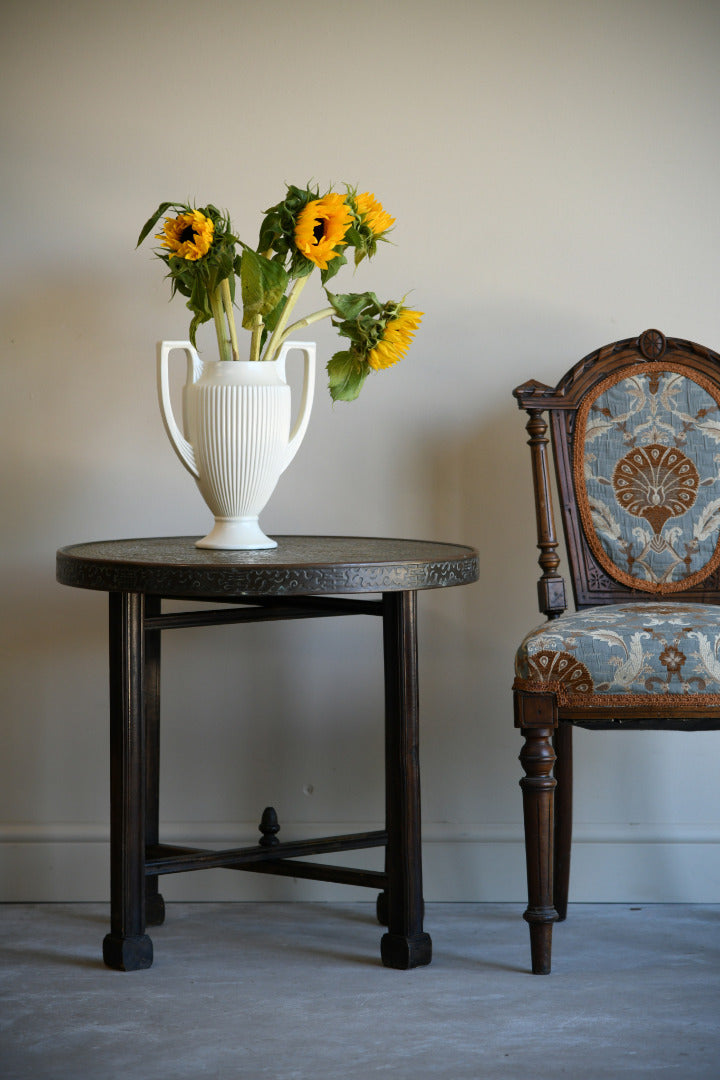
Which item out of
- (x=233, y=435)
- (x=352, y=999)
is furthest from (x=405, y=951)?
(x=233, y=435)

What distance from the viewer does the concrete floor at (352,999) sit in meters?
1.55

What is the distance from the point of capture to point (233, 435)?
6.21 feet

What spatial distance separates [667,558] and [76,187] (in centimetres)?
142

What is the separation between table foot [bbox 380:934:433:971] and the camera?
6.22 feet

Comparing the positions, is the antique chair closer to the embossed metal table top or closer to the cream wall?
the cream wall

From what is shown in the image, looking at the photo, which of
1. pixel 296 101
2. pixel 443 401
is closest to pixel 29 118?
pixel 296 101

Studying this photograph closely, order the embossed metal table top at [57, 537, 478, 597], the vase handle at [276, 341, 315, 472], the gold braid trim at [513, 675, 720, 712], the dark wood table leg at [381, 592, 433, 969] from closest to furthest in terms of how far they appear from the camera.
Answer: the embossed metal table top at [57, 537, 478, 597], the gold braid trim at [513, 675, 720, 712], the dark wood table leg at [381, 592, 433, 969], the vase handle at [276, 341, 315, 472]

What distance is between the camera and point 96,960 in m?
1.94

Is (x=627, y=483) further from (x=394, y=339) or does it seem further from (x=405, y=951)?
(x=405, y=951)

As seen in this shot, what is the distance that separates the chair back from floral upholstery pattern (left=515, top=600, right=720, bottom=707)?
0.32 m

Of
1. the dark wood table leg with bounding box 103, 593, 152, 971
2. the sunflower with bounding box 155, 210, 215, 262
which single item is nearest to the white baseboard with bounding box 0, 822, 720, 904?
the dark wood table leg with bounding box 103, 593, 152, 971

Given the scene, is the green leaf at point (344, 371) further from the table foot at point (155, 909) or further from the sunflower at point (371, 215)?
the table foot at point (155, 909)

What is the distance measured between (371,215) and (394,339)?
0.72 ft

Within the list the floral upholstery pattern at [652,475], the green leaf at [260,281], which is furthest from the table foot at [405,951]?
the green leaf at [260,281]
